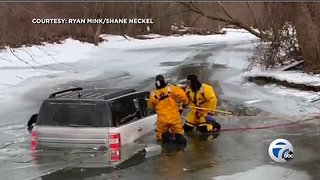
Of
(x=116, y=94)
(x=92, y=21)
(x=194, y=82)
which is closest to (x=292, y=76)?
(x=194, y=82)

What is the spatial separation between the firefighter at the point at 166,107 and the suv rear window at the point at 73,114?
1.65 m

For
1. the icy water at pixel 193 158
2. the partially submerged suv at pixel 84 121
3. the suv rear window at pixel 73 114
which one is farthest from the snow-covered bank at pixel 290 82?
the suv rear window at pixel 73 114

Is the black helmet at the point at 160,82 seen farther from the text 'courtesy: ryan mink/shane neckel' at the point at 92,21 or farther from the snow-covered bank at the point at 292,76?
the text 'courtesy: ryan mink/shane neckel' at the point at 92,21

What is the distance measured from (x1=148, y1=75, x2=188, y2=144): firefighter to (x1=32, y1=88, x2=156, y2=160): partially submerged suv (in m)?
0.97

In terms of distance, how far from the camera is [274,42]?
1095 inches

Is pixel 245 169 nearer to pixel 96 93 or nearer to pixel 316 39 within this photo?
pixel 96 93

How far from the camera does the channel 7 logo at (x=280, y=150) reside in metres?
9.18

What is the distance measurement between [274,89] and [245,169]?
521 inches

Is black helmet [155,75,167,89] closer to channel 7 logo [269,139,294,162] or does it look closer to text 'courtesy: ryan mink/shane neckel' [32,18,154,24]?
channel 7 logo [269,139,294,162]

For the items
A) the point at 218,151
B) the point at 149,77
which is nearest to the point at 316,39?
the point at 149,77

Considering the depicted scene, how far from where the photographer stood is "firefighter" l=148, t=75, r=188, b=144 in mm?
10945

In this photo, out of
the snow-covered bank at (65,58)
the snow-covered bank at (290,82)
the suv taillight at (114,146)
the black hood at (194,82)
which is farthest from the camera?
the snow-covered bank at (65,58)

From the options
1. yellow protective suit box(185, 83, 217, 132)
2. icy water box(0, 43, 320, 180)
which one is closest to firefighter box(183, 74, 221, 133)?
yellow protective suit box(185, 83, 217, 132)

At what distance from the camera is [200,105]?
1227 centimetres
